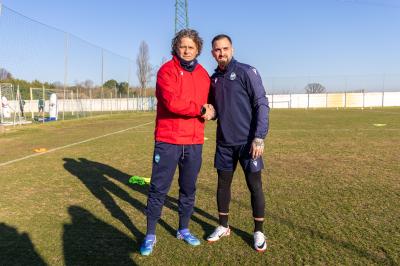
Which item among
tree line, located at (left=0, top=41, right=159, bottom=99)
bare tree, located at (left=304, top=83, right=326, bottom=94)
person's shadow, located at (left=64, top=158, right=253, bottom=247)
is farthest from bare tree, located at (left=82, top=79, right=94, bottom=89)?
bare tree, located at (left=304, top=83, right=326, bottom=94)

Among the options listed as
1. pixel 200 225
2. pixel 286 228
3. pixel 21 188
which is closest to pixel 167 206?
pixel 200 225

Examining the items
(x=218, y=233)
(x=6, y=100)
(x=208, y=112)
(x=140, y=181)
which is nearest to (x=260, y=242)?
(x=218, y=233)

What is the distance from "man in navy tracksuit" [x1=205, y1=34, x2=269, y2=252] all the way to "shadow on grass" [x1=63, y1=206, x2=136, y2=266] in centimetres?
85

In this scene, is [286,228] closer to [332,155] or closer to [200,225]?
[200,225]

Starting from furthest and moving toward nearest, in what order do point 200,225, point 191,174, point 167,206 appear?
point 167,206, point 200,225, point 191,174

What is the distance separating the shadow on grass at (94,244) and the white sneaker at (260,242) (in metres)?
1.10

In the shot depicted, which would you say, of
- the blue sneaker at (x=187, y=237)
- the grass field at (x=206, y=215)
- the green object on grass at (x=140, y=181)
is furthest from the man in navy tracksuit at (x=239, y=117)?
the green object on grass at (x=140, y=181)

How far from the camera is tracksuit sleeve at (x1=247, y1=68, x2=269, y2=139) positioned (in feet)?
12.0

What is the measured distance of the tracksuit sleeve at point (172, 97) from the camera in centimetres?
349

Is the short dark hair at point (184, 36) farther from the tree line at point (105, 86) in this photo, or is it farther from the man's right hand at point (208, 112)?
the tree line at point (105, 86)

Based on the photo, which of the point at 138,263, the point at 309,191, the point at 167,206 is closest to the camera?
the point at 138,263

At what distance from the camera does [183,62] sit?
140 inches

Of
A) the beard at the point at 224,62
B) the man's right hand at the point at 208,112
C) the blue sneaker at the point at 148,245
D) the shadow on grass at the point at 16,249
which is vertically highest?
the beard at the point at 224,62

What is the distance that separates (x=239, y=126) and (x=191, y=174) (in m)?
0.66
